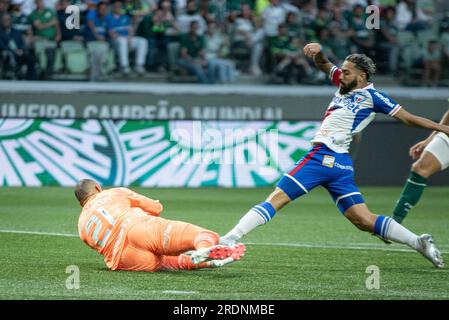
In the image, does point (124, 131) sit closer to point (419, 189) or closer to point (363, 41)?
point (363, 41)

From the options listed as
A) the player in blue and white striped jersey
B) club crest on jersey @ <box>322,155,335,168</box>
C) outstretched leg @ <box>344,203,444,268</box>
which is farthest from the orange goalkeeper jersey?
outstretched leg @ <box>344,203,444,268</box>

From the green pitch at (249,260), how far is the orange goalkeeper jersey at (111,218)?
0.24m

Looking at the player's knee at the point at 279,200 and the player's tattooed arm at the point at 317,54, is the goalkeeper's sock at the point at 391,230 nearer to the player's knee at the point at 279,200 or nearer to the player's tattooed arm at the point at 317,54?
the player's knee at the point at 279,200

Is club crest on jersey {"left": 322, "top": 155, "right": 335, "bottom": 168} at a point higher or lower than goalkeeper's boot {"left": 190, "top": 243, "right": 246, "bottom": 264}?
higher

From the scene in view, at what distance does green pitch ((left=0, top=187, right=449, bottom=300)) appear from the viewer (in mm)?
7605

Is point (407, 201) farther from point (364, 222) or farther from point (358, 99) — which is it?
point (358, 99)

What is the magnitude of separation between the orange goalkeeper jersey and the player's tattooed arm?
78.7 inches

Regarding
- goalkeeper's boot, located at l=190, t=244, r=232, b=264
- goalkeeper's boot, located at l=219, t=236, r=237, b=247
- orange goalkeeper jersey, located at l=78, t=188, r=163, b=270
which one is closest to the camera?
goalkeeper's boot, located at l=190, t=244, r=232, b=264

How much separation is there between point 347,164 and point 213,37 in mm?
12708

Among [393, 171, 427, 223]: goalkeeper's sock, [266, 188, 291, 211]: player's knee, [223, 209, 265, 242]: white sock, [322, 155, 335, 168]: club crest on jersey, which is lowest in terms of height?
[393, 171, 427, 223]: goalkeeper's sock

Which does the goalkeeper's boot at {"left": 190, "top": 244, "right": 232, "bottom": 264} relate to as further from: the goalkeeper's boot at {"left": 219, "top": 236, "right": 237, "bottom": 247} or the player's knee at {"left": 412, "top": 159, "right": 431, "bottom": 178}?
the player's knee at {"left": 412, "top": 159, "right": 431, "bottom": 178}

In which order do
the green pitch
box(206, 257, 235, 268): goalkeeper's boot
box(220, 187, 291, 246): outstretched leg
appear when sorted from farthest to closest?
box(220, 187, 291, 246): outstretched leg
box(206, 257, 235, 268): goalkeeper's boot
the green pitch

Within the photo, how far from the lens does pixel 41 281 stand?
26.3 ft

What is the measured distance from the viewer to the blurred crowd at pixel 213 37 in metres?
20.1
